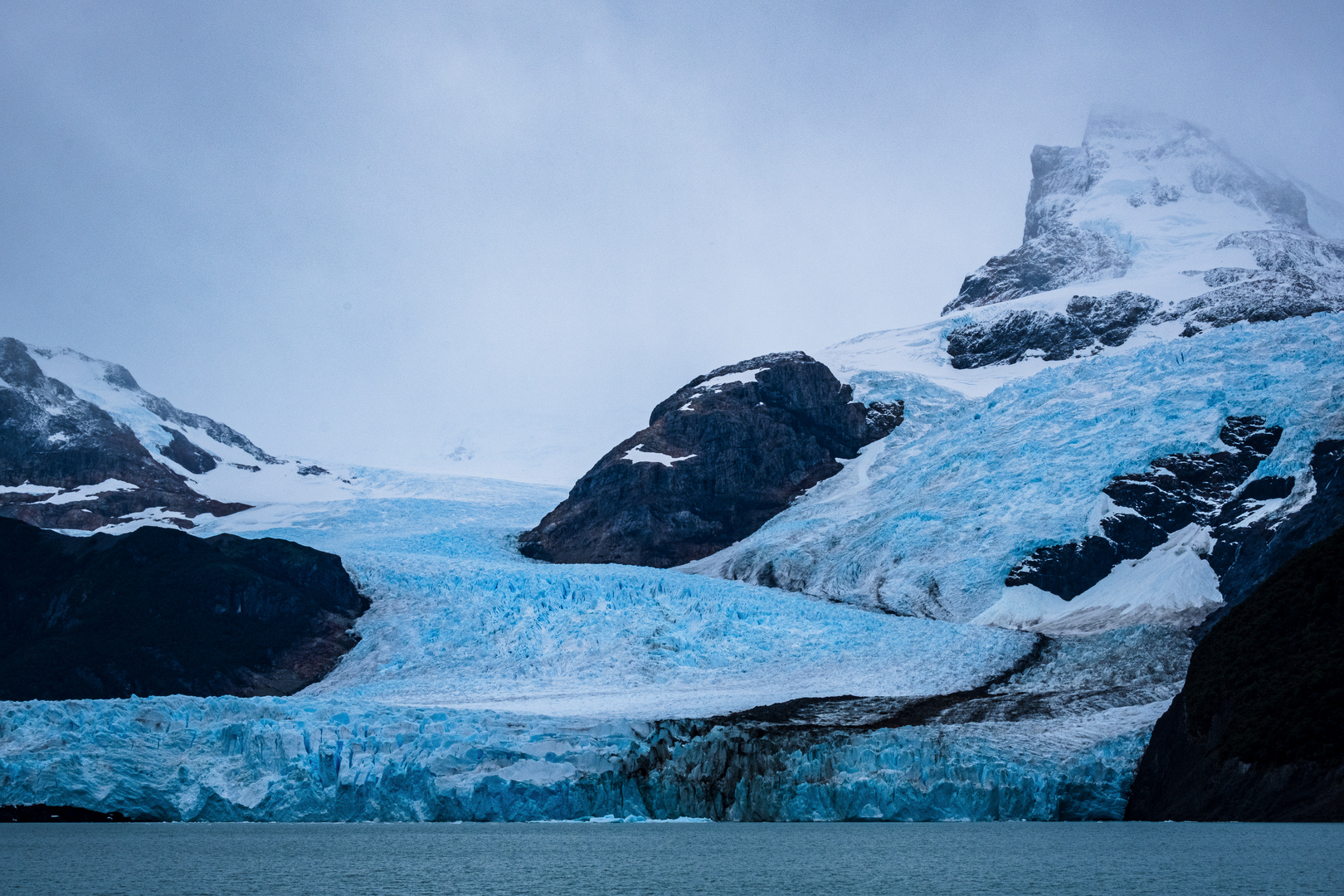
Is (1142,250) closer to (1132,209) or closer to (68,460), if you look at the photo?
(1132,209)

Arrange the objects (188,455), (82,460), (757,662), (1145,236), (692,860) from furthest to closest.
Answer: (1145,236), (188,455), (82,460), (757,662), (692,860)

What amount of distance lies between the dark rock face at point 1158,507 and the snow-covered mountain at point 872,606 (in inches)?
6.8

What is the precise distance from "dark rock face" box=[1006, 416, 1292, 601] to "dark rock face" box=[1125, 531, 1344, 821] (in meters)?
23.2

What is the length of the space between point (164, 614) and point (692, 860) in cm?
3654

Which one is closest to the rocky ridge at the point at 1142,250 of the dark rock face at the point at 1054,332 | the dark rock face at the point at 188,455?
the dark rock face at the point at 1054,332

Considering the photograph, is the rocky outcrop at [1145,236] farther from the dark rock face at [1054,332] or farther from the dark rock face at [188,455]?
the dark rock face at [188,455]

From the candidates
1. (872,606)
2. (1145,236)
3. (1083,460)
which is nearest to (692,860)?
(872,606)

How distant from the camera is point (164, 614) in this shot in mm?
56062

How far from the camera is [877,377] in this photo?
92438mm

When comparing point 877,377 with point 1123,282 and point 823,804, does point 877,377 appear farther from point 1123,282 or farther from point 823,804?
point 823,804

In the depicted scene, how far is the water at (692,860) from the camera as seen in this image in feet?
76.2

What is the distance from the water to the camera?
2322 cm

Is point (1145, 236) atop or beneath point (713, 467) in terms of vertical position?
atop

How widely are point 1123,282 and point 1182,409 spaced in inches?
1619
